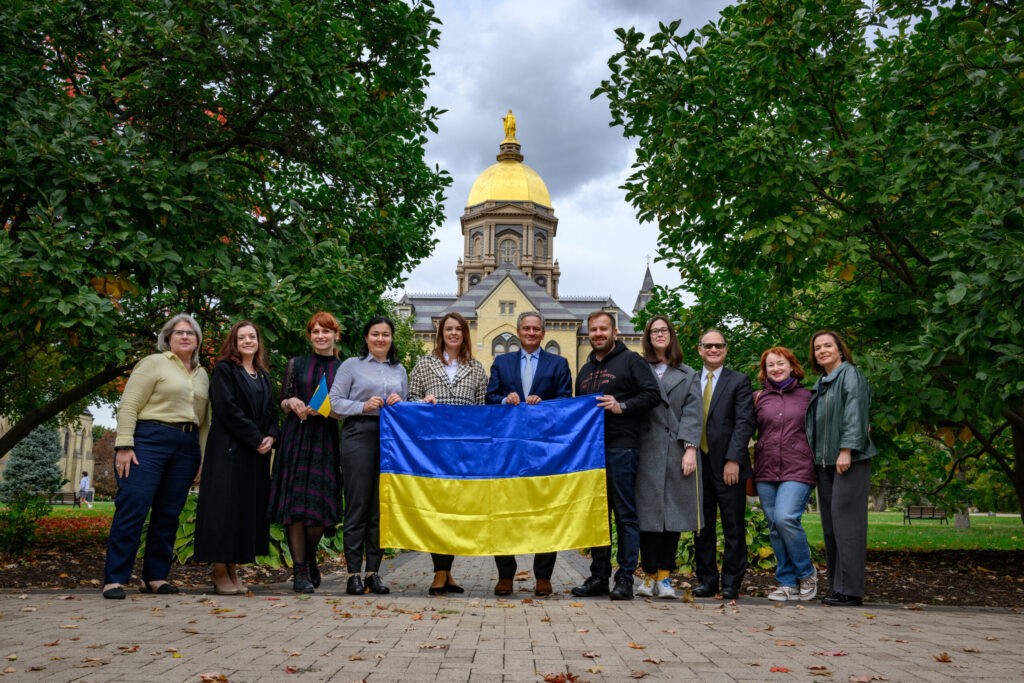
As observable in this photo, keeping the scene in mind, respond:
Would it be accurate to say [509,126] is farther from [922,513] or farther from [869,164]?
[869,164]

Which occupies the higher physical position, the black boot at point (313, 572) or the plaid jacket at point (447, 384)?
the plaid jacket at point (447, 384)

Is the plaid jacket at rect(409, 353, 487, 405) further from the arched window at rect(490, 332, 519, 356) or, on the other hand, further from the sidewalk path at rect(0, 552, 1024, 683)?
the arched window at rect(490, 332, 519, 356)

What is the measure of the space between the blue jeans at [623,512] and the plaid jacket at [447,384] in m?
1.27

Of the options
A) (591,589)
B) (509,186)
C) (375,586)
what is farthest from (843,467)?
(509,186)

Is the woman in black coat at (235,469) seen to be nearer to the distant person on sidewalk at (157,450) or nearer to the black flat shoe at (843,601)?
the distant person on sidewalk at (157,450)

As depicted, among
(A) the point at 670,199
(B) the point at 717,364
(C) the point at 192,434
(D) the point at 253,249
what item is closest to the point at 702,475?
(B) the point at 717,364

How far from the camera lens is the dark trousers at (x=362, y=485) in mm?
6715

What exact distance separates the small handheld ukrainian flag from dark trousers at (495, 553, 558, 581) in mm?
1939

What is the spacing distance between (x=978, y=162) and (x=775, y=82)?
2.36 metres

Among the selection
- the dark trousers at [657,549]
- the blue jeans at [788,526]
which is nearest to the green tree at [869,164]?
the blue jeans at [788,526]

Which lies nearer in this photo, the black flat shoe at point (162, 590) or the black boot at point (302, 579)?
the black flat shoe at point (162, 590)

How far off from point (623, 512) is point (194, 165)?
18.8 feet

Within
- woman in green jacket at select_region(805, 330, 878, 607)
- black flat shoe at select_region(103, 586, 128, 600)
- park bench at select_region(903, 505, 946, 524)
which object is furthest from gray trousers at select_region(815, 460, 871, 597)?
park bench at select_region(903, 505, 946, 524)

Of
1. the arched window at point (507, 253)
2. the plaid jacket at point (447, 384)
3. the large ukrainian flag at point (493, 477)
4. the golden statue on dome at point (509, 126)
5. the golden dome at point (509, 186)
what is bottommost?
the large ukrainian flag at point (493, 477)
